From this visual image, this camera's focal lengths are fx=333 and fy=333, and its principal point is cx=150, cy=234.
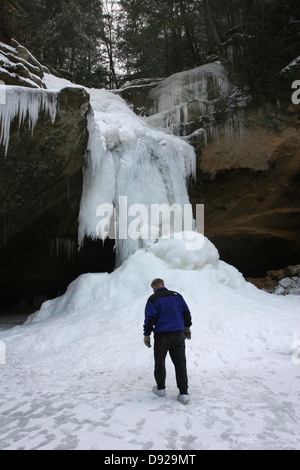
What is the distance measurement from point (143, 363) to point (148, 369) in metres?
0.19

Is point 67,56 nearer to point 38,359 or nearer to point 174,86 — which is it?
point 174,86

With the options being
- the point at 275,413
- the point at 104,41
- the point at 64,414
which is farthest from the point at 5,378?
the point at 104,41

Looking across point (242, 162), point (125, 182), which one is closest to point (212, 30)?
point (242, 162)

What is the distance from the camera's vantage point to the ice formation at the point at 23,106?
6715 mm

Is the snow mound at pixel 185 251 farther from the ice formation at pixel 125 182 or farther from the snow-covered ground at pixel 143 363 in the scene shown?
the ice formation at pixel 125 182

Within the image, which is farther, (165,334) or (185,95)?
(185,95)

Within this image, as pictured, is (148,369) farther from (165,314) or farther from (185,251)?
(185,251)

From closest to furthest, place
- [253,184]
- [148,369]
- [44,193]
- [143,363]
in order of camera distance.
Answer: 1. [148,369]
2. [143,363]
3. [44,193]
4. [253,184]

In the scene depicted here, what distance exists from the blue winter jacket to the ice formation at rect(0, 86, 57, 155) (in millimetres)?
5211

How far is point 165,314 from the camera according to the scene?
11.6 feet

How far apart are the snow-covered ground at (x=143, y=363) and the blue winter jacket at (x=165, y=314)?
0.70 metres

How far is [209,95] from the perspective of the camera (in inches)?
469

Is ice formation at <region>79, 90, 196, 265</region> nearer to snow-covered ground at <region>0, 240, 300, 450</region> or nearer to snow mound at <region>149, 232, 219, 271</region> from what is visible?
snow mound at <region>149, 232, 219, 271</region>

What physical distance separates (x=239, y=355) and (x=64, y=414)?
2794 millimetres
